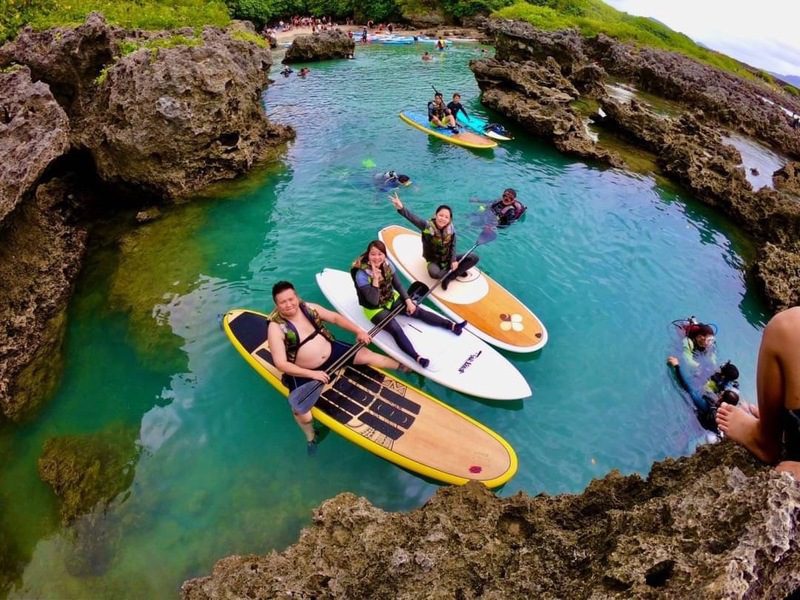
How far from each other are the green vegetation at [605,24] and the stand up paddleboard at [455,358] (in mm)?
29990

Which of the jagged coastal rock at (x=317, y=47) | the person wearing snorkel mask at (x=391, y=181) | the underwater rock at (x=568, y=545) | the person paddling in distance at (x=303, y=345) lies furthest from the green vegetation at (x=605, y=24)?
the underwater rock at (x=568, y=545)

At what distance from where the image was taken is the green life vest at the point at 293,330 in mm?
6582

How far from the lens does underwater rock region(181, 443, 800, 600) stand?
244 cm

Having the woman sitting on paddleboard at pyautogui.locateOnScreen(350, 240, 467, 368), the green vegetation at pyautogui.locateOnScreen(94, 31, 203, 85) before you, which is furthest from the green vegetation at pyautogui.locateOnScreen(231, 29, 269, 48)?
the woman sitting on paddleboard at pyautogui.locateOnScreen(350, 240, 467, 368)

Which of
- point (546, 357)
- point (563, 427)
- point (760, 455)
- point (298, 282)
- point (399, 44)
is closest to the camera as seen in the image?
point (760, 455)

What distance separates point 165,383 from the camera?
7.91m

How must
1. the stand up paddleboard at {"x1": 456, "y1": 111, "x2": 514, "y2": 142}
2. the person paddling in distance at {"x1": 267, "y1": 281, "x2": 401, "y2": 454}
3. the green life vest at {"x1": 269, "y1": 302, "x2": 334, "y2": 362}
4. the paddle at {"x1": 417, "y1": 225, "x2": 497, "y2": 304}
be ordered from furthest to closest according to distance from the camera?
the stand up paddleboard at {"x1": 456, "y1": 111, "x2": 514, "y2": 142} → the paddle at {"x1": 417, "y1": 225, "x2": 497, "y2": 304} → the green life vest at {"x1": 269, "y1": 302, "x2": 334, "y2": 362} → the person paddling in distance at {"x1": 267, "y1": 281, "x2": 401, "y2": 454}

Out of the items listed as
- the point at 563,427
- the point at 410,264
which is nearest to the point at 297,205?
the point at 410,264

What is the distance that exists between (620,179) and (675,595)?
15811mm

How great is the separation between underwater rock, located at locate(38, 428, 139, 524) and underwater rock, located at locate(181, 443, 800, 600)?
3065 millimetres

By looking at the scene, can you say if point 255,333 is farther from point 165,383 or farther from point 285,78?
point 285,78

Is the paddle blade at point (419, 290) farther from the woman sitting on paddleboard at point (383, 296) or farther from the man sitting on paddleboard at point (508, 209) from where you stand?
the man sitting on paddleboard at point (508, 209)

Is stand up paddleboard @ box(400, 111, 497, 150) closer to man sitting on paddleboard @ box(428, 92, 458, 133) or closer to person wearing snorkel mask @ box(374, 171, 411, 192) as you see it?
man sitting on paddleboard @ box(428, 92, 458, 133)

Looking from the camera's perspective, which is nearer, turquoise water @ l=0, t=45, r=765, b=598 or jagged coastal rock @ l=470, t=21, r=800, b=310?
turquoise water @ l=0, t=45, r=765, b=598
